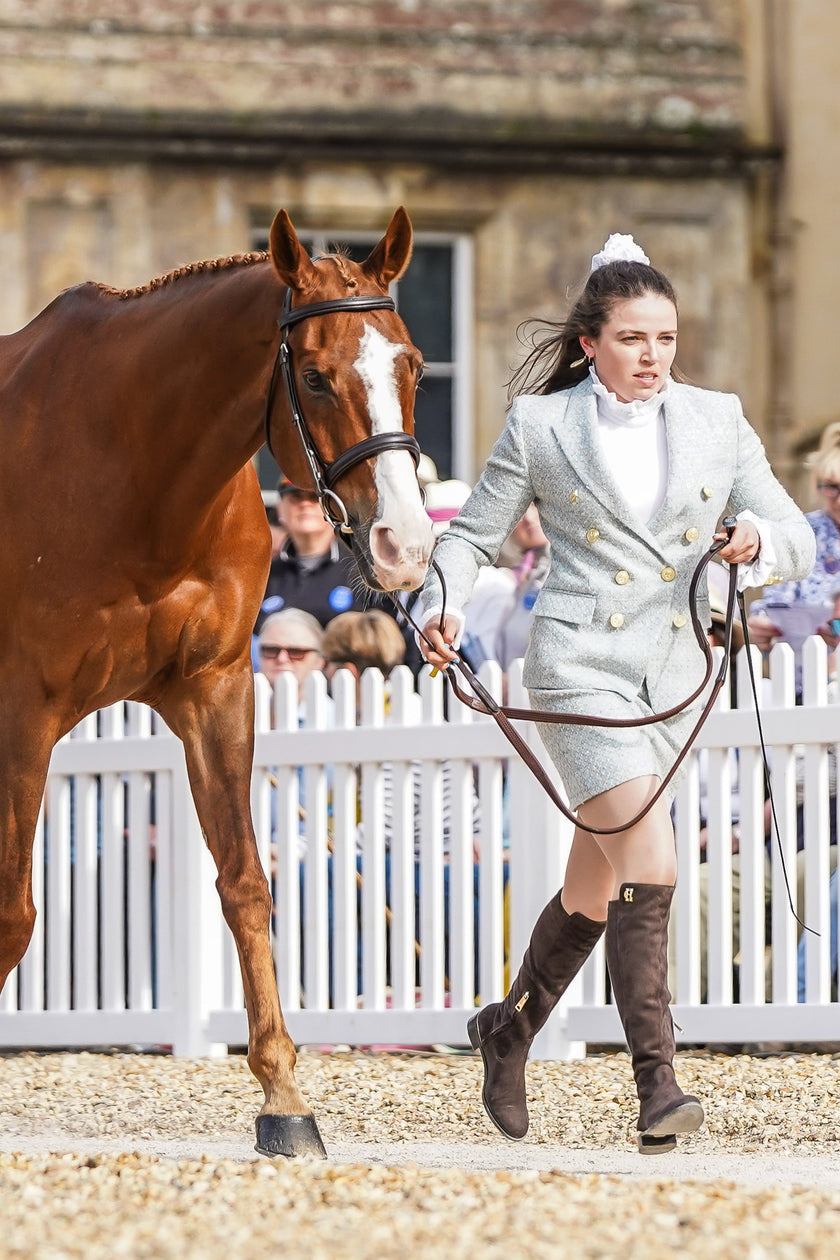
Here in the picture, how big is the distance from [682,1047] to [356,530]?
316 centimetres

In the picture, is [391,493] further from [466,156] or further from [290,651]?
[466,156]

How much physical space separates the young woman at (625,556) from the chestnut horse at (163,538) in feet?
1.56

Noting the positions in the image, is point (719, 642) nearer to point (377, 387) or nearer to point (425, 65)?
point (377, 387)

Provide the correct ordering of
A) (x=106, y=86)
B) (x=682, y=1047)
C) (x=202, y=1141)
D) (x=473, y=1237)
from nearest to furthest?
(x=473, y=1237) → (x=202, y=1141) → (x=682, y=1047) → (x=106, y=86)

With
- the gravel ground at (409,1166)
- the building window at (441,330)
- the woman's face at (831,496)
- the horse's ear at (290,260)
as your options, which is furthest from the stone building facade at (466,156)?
the horse's ear at (290,260)

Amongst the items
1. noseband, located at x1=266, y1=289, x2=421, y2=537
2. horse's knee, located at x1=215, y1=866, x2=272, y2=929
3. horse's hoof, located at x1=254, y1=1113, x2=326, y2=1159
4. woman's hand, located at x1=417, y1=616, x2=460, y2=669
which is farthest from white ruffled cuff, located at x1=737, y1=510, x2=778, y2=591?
horse's hoof, located at x1=254, y1=1113, x2=326, y2=1159

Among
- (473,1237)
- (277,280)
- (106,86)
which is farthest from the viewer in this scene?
(106,86)

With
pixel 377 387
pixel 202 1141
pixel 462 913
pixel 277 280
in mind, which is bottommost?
pixel 202 1141

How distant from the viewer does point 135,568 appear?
519 centimetres

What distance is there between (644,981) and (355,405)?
1416 mm

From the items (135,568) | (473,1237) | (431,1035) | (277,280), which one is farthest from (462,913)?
(473,1237)

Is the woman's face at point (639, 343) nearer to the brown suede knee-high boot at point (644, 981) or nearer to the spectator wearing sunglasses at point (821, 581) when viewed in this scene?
the brown suede knee-high boot at point (644, 981)

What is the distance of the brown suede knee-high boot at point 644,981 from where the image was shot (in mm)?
4637

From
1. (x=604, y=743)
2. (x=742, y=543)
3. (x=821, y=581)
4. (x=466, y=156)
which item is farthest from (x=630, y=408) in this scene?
(x=466, y=156)
